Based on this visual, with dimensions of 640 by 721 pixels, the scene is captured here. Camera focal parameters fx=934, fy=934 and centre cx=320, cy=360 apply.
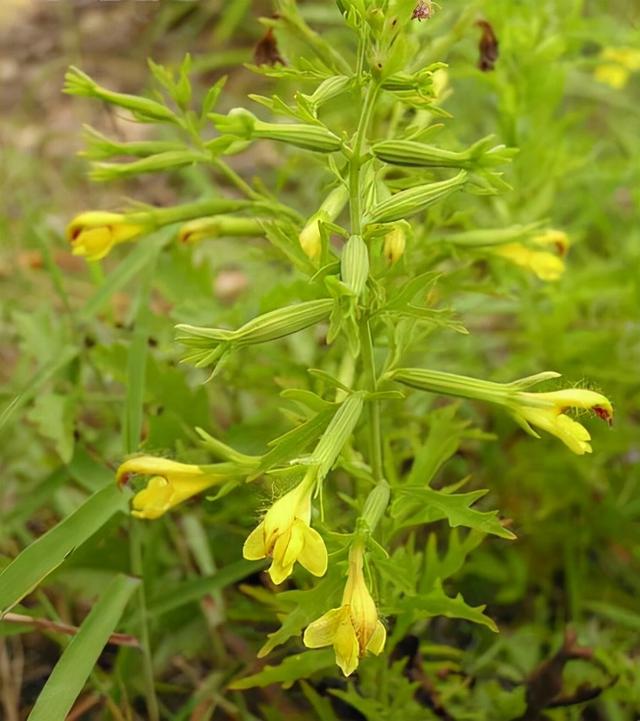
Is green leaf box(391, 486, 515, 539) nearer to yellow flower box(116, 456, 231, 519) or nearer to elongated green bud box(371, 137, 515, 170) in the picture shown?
yellow flower box(116, 456, 231, 519)

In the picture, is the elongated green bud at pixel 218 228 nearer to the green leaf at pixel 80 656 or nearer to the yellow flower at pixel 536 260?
the yellow flower at pixel 536 260

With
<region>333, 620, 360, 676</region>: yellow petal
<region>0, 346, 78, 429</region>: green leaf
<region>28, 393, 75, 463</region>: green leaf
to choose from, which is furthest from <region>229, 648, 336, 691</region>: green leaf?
<region>0, 346, 78, 429</region>: green leaf

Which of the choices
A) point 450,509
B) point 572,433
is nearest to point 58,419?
point 450,509

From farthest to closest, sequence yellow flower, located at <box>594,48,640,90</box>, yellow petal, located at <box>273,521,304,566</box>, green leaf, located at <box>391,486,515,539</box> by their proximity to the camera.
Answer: yellow flower, located at <box>594,48,640,90</box>
green leaf, located at <box>391,486,515,539</box>
yellow petal, located at <box>273,521,304,566</box>

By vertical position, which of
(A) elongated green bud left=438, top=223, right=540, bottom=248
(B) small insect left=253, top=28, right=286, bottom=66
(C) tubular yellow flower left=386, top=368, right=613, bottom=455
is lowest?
(A) elongated green bud left=438, top=223, right=540, bottom=248

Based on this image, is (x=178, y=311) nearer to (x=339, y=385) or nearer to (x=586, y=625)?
(x=339, y=385)

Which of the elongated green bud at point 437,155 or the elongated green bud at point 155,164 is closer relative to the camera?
the elongated green bud at point 437,155

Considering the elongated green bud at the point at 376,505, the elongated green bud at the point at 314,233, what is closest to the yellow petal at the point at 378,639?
the elongated green bud at the point at 376,505

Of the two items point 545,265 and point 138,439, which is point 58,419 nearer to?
point 138,439
